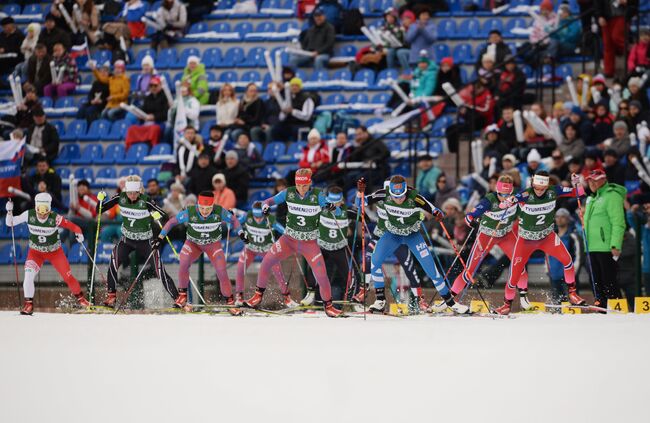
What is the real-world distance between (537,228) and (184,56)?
37.3 ft

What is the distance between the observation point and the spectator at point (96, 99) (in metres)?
24.3

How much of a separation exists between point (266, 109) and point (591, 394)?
13.5 metres

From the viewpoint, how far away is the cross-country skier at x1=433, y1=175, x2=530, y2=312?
16328 mm

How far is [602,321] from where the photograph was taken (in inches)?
570

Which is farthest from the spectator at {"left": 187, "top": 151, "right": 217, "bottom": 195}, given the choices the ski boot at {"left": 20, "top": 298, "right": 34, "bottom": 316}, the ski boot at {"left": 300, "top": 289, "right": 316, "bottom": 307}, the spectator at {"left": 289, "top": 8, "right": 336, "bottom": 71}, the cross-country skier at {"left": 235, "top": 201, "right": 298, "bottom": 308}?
the ski boot at {"left": 20, "top": 298, "right": 34, "bottom": 316}

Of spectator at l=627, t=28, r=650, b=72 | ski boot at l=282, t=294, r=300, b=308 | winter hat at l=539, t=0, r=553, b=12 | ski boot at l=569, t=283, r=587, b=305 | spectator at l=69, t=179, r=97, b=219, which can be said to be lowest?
ski boot at l=282, t=294, r=300, b=308

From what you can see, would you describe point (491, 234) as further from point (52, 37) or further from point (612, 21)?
point (52, 37)

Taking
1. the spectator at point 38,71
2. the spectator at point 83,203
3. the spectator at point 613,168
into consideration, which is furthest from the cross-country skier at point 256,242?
the spectator at point 38,71

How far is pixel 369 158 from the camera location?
20.6m

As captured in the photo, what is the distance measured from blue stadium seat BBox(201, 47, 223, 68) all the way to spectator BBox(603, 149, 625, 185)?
30.7 ft

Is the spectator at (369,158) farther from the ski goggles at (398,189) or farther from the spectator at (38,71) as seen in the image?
the spectator at (38,71)

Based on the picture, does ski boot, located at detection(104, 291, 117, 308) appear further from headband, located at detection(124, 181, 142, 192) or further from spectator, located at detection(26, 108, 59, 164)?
spectator, located at detection(26, 108, 59, 164)

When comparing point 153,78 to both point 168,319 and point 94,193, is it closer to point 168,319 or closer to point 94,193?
point 94,193

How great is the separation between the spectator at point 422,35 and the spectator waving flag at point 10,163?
7475 mm
